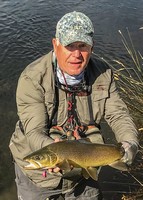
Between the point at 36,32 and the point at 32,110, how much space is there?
22.1 feet

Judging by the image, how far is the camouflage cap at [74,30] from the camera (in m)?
3.03

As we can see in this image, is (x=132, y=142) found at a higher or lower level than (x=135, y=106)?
higher

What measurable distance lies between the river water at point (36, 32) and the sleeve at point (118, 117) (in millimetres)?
2610

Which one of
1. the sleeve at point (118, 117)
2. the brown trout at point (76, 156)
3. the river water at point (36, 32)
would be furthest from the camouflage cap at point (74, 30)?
the river water at point (36, 32)

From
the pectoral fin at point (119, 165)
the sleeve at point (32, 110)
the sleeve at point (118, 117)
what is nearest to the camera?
the pectoral fin at point (119, 165)

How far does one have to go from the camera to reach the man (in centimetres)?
310

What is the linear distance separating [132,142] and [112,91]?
0.58m

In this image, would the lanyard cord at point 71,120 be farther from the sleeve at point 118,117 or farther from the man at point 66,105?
the sleeve at point 118,117

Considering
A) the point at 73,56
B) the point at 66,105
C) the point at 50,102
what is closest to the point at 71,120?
the point at 66,105

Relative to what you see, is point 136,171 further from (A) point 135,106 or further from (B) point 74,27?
(B) point 74,27

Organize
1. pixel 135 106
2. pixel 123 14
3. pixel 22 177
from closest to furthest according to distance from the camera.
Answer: pixel 22 177 < pixel 135 106 < pixel 123 14

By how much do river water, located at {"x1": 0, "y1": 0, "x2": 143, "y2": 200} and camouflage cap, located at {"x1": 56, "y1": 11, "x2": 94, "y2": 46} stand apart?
123 inches

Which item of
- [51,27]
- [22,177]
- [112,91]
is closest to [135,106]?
[112,91]

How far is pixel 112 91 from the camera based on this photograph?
3.51 meters
